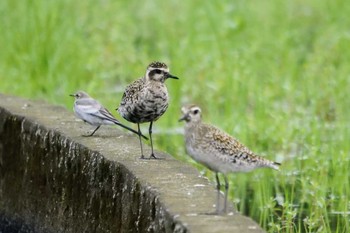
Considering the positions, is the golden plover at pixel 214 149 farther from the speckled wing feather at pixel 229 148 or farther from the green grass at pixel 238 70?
the green grass at pixel 238 70

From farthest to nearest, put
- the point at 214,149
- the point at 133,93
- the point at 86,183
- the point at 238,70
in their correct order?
the point at 238,70, the point at 133,93, the point at 86,183, the point at 214,149

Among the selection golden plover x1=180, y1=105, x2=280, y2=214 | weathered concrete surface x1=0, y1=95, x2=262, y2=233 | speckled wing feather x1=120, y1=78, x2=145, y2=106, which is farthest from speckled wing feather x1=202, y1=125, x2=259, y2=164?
speckled wing feather x1=120, y1=78, x2=145, y2=106

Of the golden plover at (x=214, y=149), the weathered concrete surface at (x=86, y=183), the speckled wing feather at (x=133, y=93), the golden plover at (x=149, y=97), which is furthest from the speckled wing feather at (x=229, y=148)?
the speckled wing feather at (x=133, y=93)

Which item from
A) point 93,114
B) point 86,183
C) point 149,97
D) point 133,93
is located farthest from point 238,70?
point 86,183

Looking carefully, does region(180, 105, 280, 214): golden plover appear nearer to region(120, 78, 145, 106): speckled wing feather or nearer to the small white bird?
region(120, 78, 145, 106): speckled wing feather

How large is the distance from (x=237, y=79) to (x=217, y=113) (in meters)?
0.58

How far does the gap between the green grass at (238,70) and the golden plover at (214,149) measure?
2.97ft

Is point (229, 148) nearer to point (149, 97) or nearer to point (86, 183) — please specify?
point (149, 97)

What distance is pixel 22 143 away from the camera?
845 centimetres

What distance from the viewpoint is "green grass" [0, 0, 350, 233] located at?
28.7ft

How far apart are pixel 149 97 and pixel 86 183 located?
65cm

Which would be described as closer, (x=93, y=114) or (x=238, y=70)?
(x=93, y=114)

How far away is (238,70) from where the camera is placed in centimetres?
1162

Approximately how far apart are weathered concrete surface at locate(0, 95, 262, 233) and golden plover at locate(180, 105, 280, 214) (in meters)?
0.19
